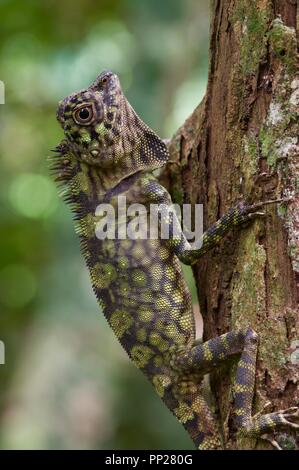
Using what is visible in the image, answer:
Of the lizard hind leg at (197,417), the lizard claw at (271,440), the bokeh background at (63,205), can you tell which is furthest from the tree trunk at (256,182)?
the bokeh background at (63,205)

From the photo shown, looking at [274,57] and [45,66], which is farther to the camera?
[45,66]

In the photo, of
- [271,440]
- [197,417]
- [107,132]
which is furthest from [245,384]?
[107,132]

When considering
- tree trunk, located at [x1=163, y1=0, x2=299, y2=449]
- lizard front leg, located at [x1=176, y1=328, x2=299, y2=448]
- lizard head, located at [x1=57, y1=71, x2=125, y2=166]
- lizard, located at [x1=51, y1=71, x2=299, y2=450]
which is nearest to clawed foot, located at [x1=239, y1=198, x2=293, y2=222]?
tree trunk, located at [x1=163, y1=0, x2=299, y2=449]

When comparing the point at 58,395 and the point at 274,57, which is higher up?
the point at 274,57

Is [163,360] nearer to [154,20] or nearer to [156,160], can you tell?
[156,160]

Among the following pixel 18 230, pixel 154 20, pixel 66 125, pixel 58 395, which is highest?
pixel 154 20

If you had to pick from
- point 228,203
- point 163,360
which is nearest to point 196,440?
point 163,360

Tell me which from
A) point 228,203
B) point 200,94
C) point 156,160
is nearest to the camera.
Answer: point 228,203

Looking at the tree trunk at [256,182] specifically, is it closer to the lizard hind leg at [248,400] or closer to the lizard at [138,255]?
the lizard hind leg at [248,400]
